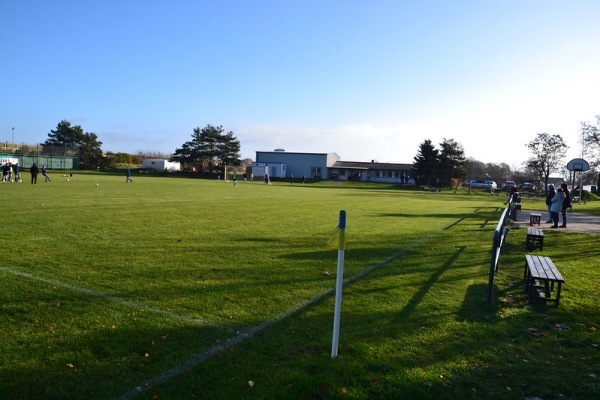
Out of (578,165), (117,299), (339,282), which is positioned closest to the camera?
(339,282)

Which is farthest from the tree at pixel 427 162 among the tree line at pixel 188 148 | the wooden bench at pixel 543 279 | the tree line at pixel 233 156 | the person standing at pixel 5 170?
the wooden bench at pixel 543 279

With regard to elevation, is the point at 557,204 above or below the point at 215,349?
above

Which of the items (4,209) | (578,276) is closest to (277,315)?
(578,276)

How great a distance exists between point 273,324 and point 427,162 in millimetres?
73543

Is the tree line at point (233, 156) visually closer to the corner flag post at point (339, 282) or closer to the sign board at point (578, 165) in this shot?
the sign board at point (578, 165)

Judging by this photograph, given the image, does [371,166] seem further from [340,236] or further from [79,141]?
[340,236]

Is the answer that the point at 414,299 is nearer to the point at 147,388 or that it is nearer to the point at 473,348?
the point at 473,348

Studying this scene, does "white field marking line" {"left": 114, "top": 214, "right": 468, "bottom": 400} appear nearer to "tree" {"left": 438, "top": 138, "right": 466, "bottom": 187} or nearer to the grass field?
the grass field

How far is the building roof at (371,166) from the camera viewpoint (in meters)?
91.8

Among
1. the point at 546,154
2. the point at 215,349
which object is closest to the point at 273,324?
the point at 215,349

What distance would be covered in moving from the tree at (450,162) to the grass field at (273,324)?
6692 cm

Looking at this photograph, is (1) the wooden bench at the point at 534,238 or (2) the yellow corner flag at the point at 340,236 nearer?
(2) the yellow corner flag at the point at 340,236

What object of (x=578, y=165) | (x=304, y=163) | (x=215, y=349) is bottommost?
(x=215, y=349)

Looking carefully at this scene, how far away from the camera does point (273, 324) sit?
517cm
